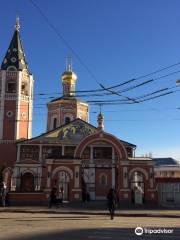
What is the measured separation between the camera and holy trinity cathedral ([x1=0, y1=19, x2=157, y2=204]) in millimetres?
32825

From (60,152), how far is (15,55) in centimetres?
1485

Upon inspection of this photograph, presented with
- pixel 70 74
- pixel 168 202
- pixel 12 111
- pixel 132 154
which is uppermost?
pixel 70 74

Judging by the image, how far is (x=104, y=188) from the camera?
45.9 metres

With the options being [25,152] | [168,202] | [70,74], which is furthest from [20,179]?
[70,74]

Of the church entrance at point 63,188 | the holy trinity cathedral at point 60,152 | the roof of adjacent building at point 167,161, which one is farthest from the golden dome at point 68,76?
the roof of adjacent building at point 167,161

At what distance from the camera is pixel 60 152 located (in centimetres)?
4662

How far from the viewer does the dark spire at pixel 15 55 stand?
5206 centimetres

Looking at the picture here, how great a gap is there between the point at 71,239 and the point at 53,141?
3587 centimetres

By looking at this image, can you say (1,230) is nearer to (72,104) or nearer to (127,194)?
(127,194)

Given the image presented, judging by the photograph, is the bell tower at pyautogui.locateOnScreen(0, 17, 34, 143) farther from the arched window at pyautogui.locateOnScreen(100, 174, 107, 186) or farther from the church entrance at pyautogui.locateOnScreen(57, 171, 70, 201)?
the arched window at pyautogui.locateOnScreen(100, 174, 107, 186)

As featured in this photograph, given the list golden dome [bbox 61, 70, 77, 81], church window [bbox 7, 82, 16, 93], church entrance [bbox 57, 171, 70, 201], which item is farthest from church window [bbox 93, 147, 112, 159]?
golden dome [bbox 61, 70, 77, 81]

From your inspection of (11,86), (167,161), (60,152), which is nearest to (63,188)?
(60,152)

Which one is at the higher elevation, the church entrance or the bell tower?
the bell tower

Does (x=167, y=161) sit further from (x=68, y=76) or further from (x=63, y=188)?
(x=63, y=188)
